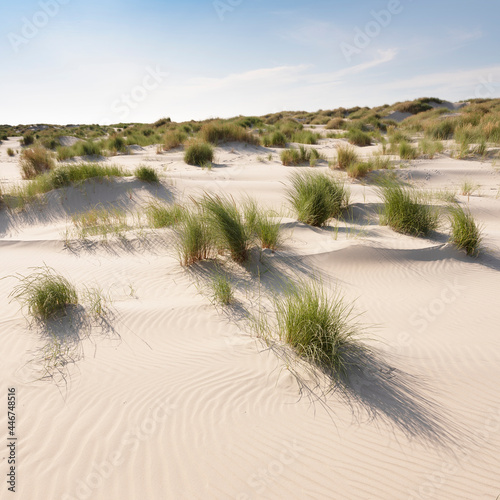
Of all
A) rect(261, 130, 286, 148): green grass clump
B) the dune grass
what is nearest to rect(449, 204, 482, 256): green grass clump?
the dune grass

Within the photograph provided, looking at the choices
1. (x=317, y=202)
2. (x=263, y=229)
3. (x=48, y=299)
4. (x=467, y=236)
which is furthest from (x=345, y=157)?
(x=48, y=299)

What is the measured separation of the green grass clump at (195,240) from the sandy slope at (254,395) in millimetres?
293

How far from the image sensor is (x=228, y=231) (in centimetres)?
449

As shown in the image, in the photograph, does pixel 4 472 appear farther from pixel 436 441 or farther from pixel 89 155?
pixel 89 155

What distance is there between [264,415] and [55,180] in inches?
338

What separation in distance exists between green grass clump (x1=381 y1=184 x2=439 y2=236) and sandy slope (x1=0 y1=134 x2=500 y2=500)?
2.85 ft

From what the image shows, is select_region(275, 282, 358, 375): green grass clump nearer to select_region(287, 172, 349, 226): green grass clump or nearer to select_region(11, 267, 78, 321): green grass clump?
select_region(11, 267, 78, 321): green grass clump

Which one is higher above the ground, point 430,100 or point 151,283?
point 430,100

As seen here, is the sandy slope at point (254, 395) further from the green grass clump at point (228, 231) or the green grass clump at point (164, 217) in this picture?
the green grass clump at point (164, 217)

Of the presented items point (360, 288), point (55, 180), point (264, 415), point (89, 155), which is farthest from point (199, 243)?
point (89, 155)

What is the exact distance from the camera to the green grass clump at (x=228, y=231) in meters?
4.49

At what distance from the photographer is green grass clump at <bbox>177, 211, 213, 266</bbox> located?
4516 millimetres

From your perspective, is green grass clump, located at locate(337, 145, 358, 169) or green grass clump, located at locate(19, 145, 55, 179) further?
green grass clump, located at locate(19, 145, 55, 179)

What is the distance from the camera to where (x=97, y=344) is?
3.01m
